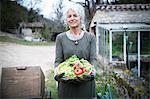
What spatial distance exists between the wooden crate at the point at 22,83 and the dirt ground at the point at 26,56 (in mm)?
45

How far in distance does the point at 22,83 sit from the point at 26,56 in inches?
5.2

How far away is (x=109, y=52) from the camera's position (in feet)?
5.11

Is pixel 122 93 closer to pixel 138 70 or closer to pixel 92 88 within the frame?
pixel 138 70

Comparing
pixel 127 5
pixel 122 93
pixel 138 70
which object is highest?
pixel 127 5

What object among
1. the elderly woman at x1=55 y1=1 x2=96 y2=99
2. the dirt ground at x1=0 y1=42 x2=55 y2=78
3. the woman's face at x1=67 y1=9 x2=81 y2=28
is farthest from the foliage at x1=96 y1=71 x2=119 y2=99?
the woman's face at x1=67 y1=9 x2=81 y2=28

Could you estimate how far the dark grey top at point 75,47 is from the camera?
108 centimetres

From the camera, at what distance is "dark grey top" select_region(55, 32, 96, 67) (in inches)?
42.3

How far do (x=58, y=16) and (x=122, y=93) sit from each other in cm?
49

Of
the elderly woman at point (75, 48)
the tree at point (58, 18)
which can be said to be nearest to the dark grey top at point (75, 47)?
the elderly woman at point (75, 48)

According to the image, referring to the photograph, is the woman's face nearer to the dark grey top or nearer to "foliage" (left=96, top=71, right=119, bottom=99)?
the dark grey top

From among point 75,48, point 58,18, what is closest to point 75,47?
point 75,48

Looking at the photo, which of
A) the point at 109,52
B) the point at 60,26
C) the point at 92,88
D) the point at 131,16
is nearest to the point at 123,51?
the point at 109,52

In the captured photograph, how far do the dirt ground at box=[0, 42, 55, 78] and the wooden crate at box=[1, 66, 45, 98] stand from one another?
0.15ft

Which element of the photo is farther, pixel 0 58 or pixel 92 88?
pixel 0 58
